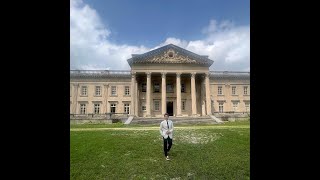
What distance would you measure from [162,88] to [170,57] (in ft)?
19.0

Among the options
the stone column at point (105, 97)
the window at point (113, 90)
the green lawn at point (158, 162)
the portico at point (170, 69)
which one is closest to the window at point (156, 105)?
the portico at point (170, 69)

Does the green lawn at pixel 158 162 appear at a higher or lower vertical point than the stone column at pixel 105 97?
lower

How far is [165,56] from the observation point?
4622cm

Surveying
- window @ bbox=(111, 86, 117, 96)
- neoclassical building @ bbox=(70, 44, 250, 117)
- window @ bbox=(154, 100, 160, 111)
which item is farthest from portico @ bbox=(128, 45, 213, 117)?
window @ bbox=(111, 86, 117, 96)

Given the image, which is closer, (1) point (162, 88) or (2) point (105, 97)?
(1) point (162, 88)

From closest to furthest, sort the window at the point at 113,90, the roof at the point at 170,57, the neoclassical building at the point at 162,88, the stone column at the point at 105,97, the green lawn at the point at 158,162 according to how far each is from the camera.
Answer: the green lawn at the point at 158,162
the roof at the point at 170,57
the neoclassical building at the point at 162,88
the stone column at the point at 105,97
the window at the point at 113,90

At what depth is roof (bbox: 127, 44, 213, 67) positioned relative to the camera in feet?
149

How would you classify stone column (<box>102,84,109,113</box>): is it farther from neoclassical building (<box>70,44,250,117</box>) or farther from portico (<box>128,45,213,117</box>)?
portico (<box>128,45,213,117</box>)

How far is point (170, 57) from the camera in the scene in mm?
46281

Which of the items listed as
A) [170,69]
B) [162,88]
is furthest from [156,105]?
[170,69]

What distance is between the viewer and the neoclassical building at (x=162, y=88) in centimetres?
4575

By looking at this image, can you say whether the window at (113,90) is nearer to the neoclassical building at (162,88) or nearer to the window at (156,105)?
the neoclassical building at (162,88)

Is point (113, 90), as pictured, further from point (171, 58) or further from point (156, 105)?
point (171, 58)
